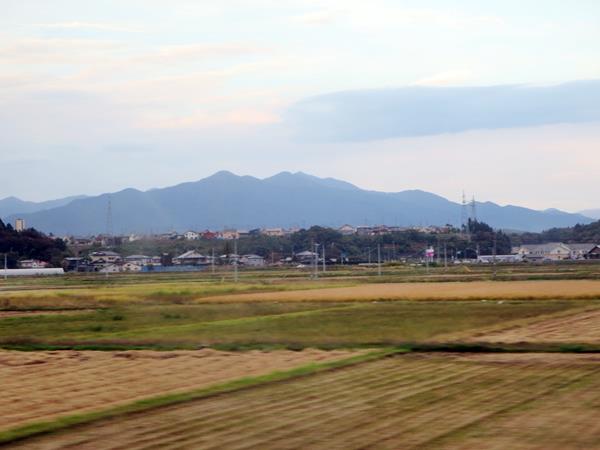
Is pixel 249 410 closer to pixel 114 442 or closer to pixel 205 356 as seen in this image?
pixel 114 442

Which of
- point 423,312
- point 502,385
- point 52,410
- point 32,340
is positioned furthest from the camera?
point 423,312

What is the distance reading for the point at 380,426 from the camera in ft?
30.6

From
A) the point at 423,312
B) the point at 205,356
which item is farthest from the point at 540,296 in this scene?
the point at 205,356

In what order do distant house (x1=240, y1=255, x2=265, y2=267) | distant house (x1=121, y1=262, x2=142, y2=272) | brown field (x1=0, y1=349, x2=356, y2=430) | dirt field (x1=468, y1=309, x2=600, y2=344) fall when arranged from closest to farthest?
1. brown field (x1=0, y1=349, x2=356, y2=430)
2. dirt field (x1=468, y1=309, x2=600, y2=344)
3. distant house (x1=121, y1=262, x2=142, y2=272)
4. distant house (x1=240, y1=255, x2=265, y2=267)

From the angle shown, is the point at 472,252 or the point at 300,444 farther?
the point at 472,252

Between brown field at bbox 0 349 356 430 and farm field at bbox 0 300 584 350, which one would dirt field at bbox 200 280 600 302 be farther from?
brown field at bbox 0 349 356 430

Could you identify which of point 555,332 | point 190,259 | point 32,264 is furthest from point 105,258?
point 555,332

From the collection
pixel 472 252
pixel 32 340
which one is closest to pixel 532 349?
pixel 32 340

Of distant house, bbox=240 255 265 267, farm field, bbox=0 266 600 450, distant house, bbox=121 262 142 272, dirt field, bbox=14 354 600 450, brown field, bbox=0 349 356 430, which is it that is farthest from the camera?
distant house, bbox=240 255 265 267

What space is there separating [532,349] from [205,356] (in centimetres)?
600

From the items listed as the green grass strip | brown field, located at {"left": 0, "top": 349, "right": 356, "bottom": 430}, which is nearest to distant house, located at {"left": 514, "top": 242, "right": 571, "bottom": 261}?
brown field, located at {"left": 0, "top": 349, "right": 356, "bottom": 430}

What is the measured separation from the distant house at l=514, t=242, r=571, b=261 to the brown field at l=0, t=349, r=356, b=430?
109 meters

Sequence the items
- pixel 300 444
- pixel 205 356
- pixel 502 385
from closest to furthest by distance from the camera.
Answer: pixel 300 444
pixel 502 385
pixel 205 356

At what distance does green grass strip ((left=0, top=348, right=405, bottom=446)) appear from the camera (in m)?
9.15
